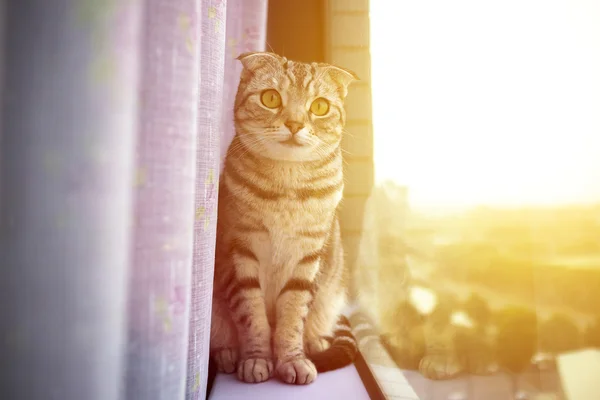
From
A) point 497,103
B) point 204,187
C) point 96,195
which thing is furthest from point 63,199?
point 497,103

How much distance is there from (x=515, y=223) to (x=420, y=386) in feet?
0.99

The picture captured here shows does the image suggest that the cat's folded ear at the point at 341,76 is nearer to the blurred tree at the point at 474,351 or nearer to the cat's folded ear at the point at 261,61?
the cat's folded ear at the point at 261,61

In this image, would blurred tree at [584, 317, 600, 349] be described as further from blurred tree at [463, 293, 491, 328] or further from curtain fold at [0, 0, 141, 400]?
curtain fold at [0, 0, 141, 400]

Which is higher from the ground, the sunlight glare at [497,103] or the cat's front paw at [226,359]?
the sunlight glare at [497,103]

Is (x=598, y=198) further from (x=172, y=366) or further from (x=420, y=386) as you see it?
(x=172, y=366)

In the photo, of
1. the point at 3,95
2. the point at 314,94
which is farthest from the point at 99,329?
Result: the point at 314,94

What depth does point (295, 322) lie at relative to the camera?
0.82 meters

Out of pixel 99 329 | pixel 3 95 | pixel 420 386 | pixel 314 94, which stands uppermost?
pixel 314 94

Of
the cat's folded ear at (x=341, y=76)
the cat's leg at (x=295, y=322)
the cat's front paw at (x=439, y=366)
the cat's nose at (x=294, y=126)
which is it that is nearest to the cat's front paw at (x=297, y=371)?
the cat's leg at (x=295, y=322)

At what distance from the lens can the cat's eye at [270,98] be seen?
2.67ft

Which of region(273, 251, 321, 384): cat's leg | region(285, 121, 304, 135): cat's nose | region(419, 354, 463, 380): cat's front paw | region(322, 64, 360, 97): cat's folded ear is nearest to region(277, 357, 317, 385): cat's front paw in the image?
region(273, 251, 321, 384): cat's leg

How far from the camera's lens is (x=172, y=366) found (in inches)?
22.0

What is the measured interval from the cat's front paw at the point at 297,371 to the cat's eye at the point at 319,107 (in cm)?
49

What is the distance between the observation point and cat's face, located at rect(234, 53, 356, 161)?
0.79 meters
